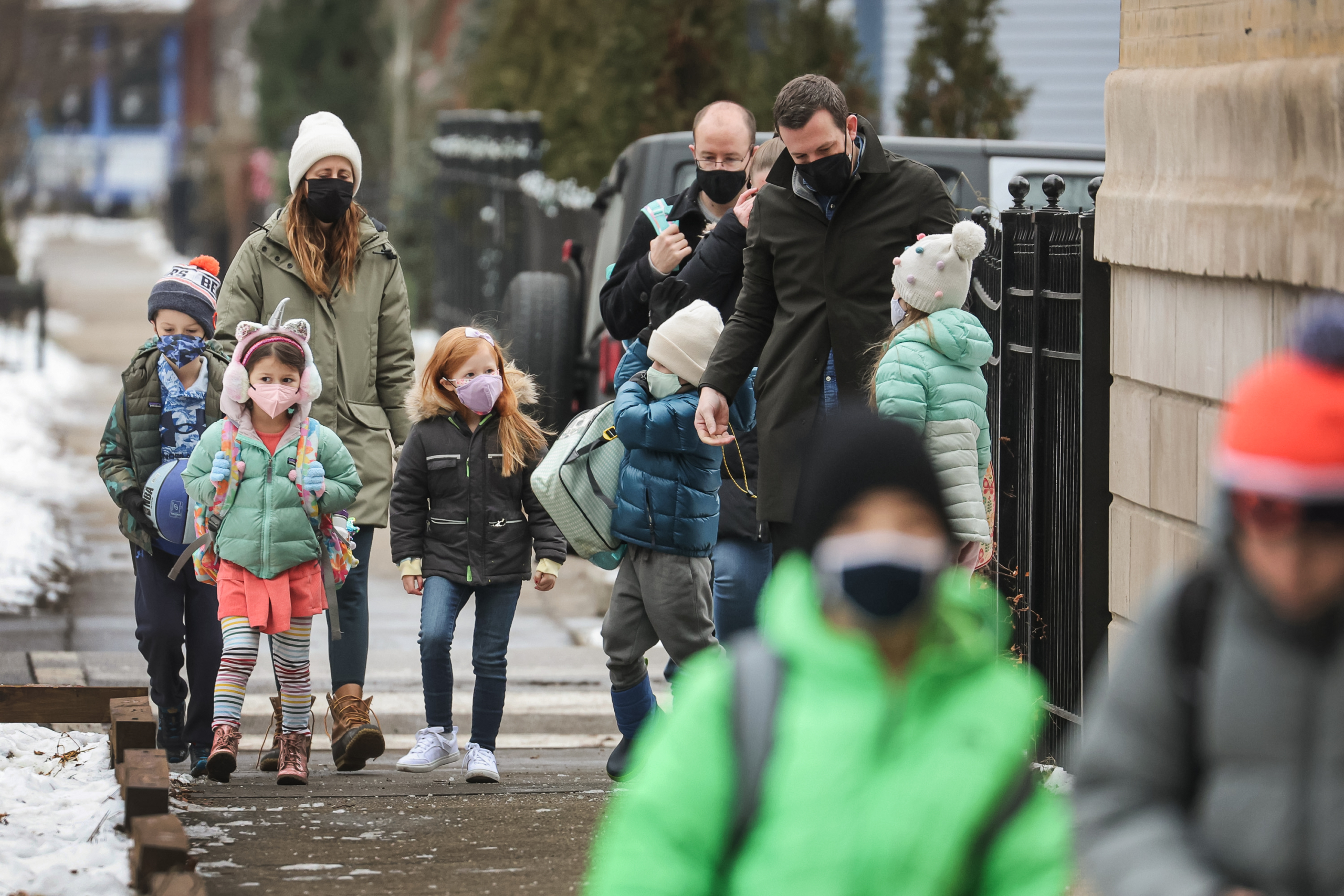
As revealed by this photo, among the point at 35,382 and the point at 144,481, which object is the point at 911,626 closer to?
the point at 144,481

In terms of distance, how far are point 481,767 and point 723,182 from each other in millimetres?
2052

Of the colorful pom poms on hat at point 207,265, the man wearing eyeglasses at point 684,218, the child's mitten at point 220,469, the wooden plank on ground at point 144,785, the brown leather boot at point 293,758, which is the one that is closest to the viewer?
the wooden plank on ground at point 144,785

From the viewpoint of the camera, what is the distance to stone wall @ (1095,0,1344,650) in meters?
4.09

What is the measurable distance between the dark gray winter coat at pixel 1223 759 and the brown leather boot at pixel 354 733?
3.86 m

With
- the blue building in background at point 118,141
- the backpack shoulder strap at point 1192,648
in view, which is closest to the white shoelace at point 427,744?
the backpack shoulder strap at point 1192,648

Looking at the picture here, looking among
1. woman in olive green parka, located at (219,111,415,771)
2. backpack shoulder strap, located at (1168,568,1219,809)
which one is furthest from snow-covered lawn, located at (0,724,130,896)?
backpack shoulder strap, located at (1168,568,1219,809)

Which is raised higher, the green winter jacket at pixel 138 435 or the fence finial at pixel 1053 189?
the fence finial at pixel 1053 189

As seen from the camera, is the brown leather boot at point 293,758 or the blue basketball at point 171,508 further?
the blue basketball at point 171,508

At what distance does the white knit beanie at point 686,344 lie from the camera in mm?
5465

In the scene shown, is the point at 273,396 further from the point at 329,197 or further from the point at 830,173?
the point at 830,173

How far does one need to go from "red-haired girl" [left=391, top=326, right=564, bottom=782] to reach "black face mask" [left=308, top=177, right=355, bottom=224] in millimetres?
600

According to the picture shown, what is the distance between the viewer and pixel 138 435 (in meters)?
5.82

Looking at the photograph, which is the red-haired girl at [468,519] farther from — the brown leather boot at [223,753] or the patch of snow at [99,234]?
the patch of snow at [99,234]

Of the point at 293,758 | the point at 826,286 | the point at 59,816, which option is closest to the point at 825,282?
the point at 826,286
